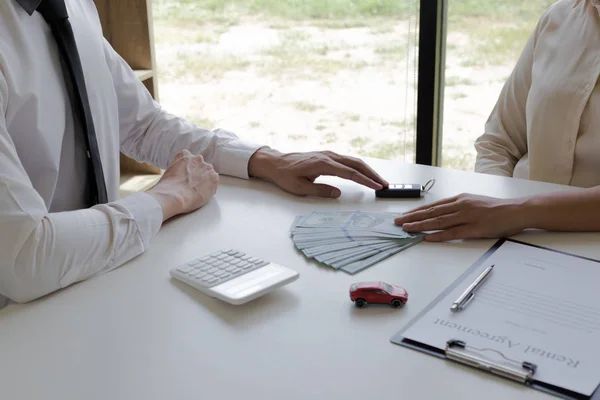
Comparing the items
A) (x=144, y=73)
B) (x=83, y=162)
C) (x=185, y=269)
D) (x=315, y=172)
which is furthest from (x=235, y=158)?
(x=144, y=73)

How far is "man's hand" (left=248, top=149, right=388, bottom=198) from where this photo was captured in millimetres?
1394

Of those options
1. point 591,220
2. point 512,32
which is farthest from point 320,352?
point 512,32

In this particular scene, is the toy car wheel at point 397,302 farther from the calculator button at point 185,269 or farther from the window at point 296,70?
the window at point 296,70

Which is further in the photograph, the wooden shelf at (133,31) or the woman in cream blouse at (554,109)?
the wooden shelf at (133,31)

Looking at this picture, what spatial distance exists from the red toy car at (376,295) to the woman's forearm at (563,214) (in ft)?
1.16

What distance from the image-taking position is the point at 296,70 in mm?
3135

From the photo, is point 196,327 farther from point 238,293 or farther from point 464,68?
point 464,68

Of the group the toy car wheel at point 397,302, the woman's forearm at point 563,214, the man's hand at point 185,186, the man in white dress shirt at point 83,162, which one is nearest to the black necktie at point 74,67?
the man in white dress shirt at point 83,162

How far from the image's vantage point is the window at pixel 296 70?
2773 mm

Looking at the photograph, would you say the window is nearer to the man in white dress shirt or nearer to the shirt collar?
the man in white dress shirt

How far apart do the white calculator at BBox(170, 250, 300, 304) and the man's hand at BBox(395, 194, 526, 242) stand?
0.29 meters

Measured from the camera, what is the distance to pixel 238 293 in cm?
98

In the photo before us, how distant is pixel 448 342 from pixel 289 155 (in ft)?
2.31

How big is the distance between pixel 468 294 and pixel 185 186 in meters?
0.60
